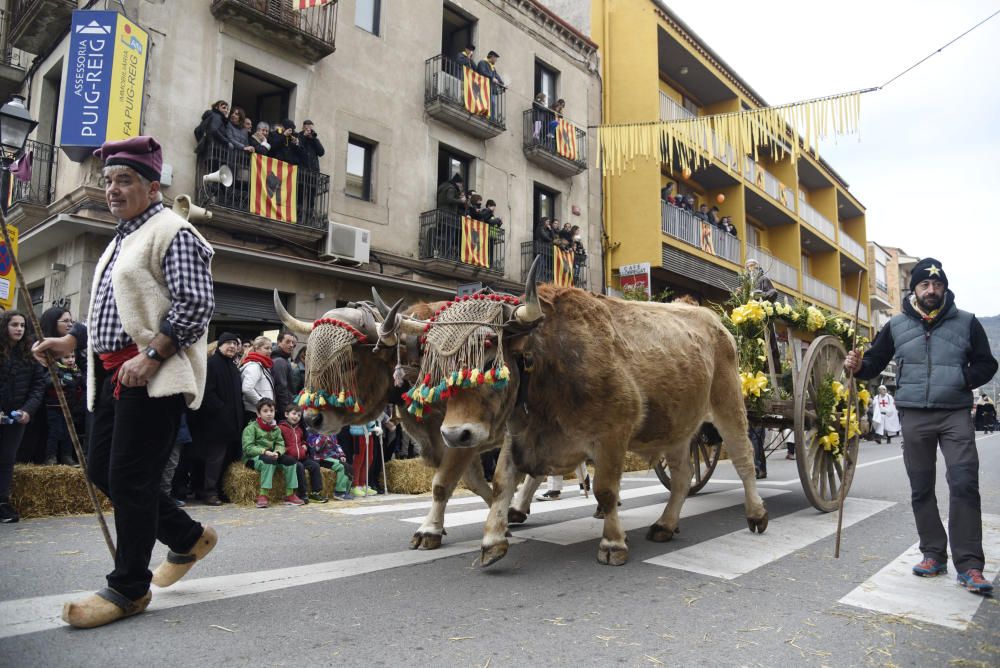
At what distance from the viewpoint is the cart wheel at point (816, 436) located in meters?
6.06

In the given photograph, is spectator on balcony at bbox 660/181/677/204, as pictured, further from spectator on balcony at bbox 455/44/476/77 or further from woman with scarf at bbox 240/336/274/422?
woman with scarf at bbox 240/336/274/422

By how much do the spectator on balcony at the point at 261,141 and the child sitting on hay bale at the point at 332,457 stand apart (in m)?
6.12

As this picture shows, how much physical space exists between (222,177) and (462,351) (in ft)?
29.6

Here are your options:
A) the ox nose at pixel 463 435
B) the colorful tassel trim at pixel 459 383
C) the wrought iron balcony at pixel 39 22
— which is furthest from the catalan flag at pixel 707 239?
the ox nose at pixel 463 435

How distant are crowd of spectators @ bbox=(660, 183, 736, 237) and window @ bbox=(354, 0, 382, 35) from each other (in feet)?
30.2

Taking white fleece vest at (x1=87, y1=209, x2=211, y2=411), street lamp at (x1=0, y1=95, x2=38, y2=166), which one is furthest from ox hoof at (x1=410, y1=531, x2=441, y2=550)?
street lamp at (x1=0, y1=95, x2=38, y2=166)

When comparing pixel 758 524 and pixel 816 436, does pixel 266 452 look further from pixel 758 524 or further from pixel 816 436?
pixel 816 436

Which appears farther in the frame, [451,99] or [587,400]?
[451,99]

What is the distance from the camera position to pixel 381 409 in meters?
5.07

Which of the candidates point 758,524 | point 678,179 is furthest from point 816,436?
point 678,179

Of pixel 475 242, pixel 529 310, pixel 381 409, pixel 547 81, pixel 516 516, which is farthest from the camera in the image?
pixel 547 81

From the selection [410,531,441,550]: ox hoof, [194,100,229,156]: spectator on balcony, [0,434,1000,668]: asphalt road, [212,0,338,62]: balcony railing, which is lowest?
[0,434,1000,668]: asphalt road

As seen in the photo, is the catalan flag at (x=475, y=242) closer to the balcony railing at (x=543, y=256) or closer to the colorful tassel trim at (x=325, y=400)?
the balcony railing at (x=543, y=256)

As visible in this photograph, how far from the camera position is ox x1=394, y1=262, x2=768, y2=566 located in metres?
4.09
